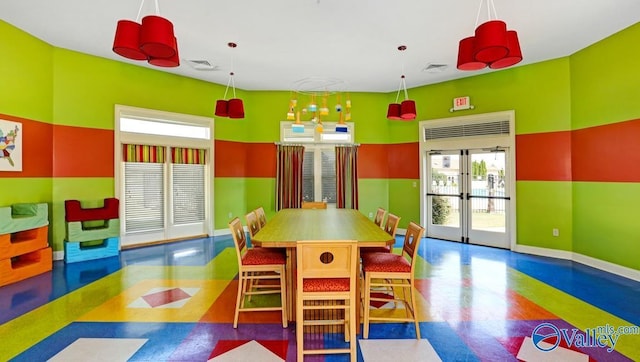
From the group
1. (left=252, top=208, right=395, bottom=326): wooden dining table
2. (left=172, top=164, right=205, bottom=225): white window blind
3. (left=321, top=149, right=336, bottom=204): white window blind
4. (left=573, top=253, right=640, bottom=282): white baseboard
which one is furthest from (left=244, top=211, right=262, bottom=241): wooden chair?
(left=573, top=253, right=640, bottom=282): white baseboard

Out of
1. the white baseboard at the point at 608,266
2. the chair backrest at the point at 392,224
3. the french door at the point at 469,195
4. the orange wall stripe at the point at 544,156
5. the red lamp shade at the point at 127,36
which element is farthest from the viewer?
the french door at the point at 469,195

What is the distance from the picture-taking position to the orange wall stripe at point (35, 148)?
4.22 meters

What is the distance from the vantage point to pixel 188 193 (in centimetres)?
628

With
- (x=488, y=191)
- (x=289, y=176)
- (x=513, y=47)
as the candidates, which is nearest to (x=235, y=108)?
(x=289, y=176)

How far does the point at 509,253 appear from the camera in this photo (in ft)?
17.1

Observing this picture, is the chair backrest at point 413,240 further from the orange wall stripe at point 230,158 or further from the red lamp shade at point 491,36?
the orange wall stripe at point 230,158

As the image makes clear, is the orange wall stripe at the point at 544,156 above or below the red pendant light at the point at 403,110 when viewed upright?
below

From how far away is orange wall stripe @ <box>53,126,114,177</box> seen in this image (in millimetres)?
4723

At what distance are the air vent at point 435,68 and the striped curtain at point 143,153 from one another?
Answer: 5286 mm

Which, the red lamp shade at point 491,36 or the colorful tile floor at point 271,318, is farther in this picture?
the colorful tile floor at point 271,318

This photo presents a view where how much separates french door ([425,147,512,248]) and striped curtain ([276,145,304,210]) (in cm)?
283

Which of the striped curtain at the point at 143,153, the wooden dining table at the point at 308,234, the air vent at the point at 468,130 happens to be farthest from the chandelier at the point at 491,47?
the striped curtain at the point at 143,153
